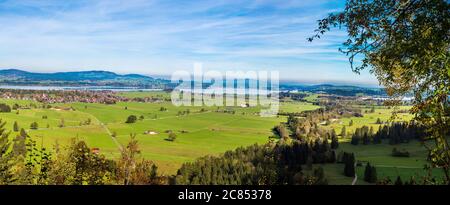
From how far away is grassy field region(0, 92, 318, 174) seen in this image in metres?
106

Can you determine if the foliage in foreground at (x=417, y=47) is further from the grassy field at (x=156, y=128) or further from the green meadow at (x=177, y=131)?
the grassy field at (x=156, y=128)

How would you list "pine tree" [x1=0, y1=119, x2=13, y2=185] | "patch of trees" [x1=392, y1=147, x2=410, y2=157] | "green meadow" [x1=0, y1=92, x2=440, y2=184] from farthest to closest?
"patch of trees" [x1=392, y1=147, x2=410, y2=157] → "green meadow" [x1=0, y1=92, x2=440, y2=184] → "pine tree" [x1=0, y1=119, x2=13, y2=185]

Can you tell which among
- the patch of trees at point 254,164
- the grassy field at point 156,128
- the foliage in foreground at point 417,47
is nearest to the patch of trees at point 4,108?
the grassy field at point 156,128

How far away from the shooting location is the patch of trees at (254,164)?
67438mm

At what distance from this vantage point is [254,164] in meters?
83.4

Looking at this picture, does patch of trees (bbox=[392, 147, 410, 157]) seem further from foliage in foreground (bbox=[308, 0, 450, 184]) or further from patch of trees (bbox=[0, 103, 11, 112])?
patch of trees (bbox=[0, 103, 11, 112])

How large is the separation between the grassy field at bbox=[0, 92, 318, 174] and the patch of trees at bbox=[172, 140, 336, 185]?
477 inches

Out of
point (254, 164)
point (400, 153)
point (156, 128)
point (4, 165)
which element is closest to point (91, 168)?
point (4, 165)

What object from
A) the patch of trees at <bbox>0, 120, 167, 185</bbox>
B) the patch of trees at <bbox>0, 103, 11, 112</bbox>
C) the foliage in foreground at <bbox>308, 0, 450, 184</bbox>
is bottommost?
the patch of trees at <bbox>0, 103, 11, 112</bbox>

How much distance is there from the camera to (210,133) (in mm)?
136125

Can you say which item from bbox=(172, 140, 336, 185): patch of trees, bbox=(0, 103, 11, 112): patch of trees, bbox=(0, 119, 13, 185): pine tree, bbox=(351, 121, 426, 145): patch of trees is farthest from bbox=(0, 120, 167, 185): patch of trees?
bbox=(0, 103, 11, 112): patch of trees

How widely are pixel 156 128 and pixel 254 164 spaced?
215ft
